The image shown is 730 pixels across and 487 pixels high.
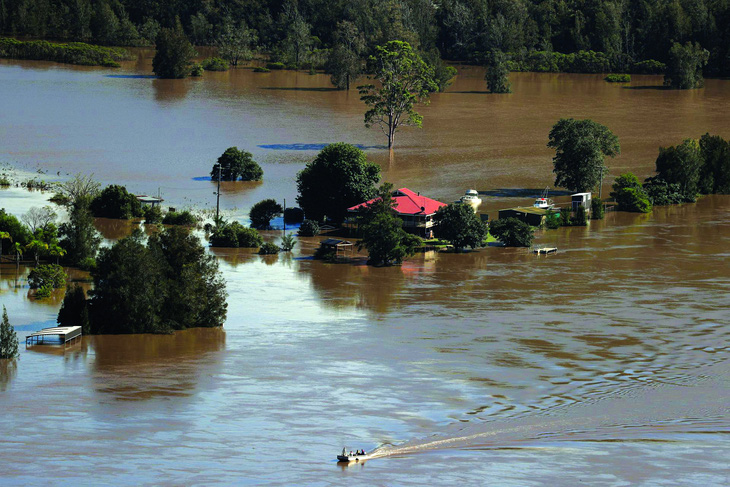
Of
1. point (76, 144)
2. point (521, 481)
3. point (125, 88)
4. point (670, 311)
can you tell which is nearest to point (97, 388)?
point (521, 481)

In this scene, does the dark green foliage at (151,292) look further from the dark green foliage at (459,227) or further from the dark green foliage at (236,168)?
the dark green foliage at (236,168)

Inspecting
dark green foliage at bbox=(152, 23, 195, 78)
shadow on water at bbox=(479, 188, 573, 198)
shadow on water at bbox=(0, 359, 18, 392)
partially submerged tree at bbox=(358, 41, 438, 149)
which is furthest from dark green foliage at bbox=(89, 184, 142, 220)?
dark green foliage at bbox=(152, 23, 195, 78)

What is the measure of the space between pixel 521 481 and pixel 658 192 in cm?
5892

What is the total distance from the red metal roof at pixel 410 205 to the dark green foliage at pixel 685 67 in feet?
347

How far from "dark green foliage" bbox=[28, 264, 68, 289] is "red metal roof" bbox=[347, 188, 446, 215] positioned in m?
20.5

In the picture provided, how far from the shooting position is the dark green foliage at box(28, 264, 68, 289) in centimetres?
6081

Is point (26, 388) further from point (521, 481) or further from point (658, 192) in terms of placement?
point (658, 192)

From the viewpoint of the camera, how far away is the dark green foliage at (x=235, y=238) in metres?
72.8

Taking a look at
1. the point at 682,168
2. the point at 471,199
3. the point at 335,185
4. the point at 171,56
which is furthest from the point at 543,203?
the point at 171,56

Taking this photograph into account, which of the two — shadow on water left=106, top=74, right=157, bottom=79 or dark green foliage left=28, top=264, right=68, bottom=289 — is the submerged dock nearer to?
dark green foliage left=28, top=264, right=68, bottom=289

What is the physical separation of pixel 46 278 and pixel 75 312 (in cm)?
816

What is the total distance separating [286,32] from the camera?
7854 inches

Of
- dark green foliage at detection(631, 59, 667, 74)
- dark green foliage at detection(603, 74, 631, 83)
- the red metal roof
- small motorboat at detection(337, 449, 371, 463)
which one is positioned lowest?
small motorboat at detection(337, 449, 371, 463)

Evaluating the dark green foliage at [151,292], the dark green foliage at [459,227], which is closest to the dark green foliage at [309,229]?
the dark green foliage at [459,227]
